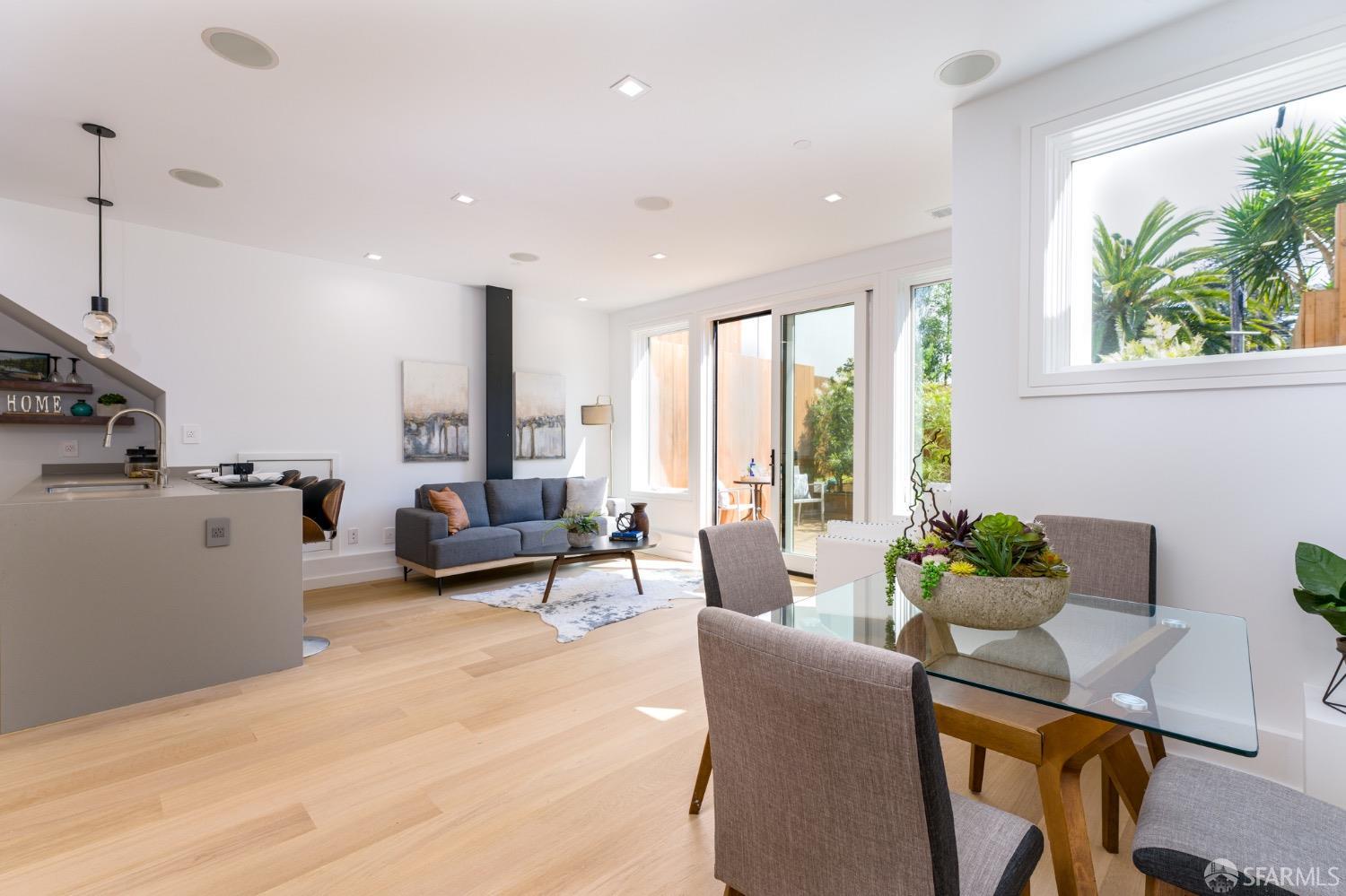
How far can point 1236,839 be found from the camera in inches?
42.1

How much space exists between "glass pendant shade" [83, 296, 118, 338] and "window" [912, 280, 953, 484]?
4977 mm

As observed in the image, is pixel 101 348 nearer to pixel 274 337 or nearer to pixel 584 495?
pixel 274 337

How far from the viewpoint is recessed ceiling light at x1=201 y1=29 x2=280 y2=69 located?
87.3 inches

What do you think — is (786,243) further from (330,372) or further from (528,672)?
(330,372)

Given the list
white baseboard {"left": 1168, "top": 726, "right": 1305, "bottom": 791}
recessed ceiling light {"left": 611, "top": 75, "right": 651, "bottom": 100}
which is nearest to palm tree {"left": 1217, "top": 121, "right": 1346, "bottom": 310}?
white baseboard {"left": 1168, "top": 726, "right": 1305, "bottom": 791}

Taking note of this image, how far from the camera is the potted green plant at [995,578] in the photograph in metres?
1.42

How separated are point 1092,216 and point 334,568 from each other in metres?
5.58

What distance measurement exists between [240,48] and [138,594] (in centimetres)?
237

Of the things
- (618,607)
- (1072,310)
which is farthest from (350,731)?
(1072,310)

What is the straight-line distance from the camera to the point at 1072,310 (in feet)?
8.10

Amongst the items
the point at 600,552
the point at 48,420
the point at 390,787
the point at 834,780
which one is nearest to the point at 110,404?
the point at 48,420

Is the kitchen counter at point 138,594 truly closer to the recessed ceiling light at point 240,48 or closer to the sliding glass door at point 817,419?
the recessed ceiling light at point 240,48
